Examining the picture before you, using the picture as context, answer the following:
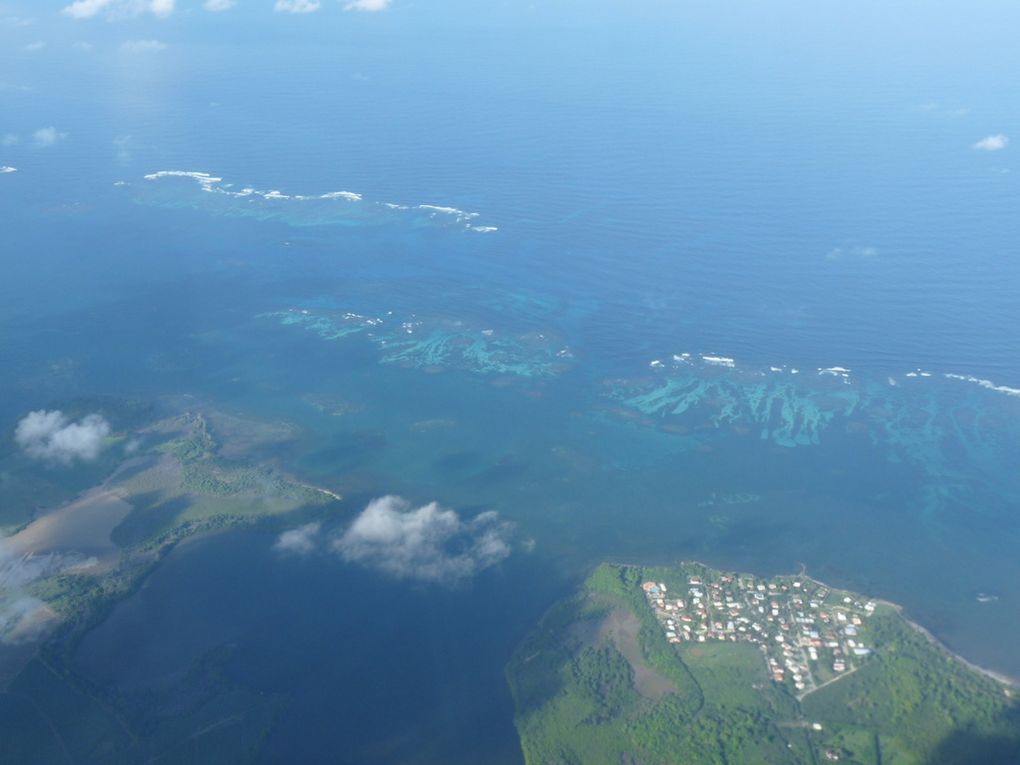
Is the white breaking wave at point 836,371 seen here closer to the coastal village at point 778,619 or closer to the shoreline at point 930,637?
the shoreline at point 930,637

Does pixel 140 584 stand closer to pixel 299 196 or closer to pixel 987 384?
pixel 299 196

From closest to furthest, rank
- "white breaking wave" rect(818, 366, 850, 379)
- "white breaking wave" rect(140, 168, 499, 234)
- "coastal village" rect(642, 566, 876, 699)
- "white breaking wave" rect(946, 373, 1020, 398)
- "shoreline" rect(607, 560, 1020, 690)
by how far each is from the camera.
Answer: "shoreline" rect(607, 560, 1020, 690) < "coastal village" rect(642, 566, 876, 699) < "white breaking wave" rect(946, 373, 1020, 398) < "white breaking wave" rect(818, 366, 850, 379) < "white breaking wave" rect(140, 168, 499, 234)

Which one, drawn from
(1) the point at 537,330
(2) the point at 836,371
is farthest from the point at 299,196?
(2) the point at 836,371

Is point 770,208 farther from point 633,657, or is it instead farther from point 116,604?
point 116,604

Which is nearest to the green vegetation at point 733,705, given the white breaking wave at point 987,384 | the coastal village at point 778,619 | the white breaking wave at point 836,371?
the coastal village at point 778,619

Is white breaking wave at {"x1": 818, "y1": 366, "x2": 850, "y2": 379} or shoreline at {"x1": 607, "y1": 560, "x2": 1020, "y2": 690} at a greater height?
white breaking wave at {"x1": 818, "y1": 366, "x2": 850, "y2": 379}

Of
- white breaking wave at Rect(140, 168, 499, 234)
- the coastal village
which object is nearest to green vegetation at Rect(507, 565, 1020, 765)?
the coastal village

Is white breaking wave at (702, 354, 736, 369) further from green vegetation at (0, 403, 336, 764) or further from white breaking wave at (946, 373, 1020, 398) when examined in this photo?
green vegetation at (0, 403, 336, 764)

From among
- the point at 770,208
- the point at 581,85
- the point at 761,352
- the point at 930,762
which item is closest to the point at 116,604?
the point at 930,762
